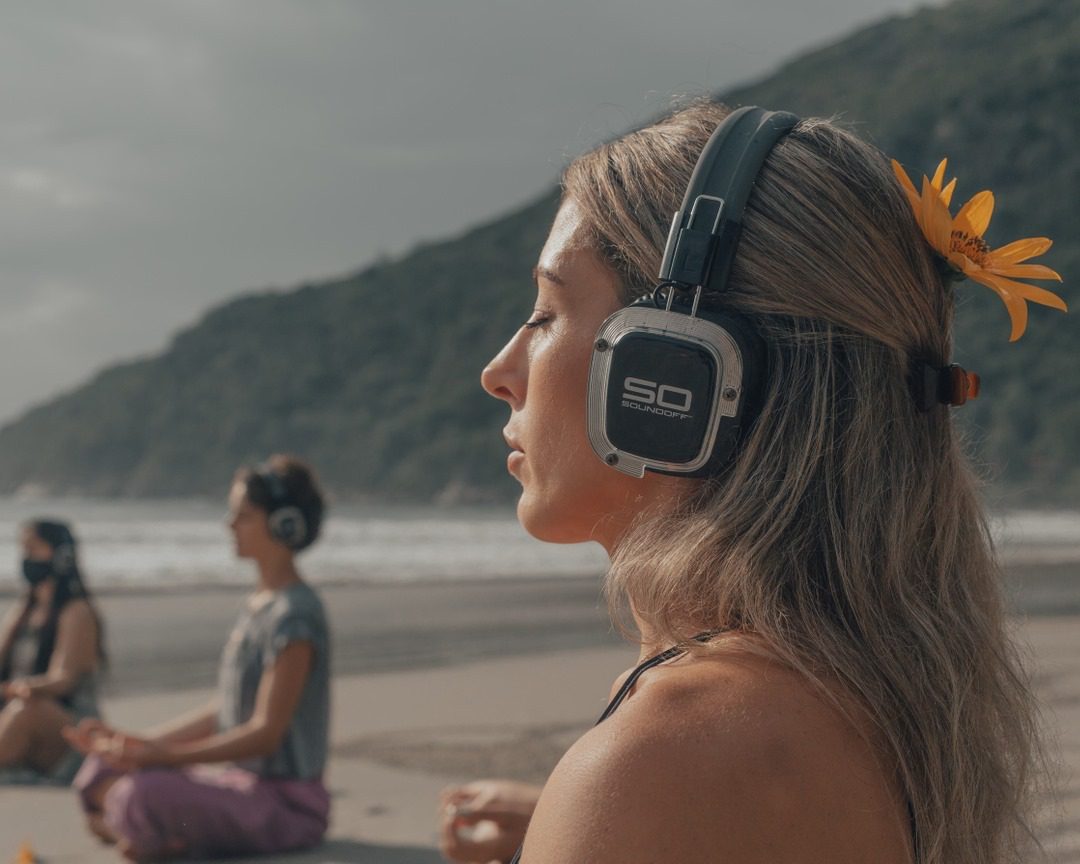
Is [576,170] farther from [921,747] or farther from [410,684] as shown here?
[410,684]

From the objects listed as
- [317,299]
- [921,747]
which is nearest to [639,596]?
[921,747]

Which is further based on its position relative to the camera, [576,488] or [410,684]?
[410,684]

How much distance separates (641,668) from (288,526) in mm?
4331

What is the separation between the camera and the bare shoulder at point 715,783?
105 cm

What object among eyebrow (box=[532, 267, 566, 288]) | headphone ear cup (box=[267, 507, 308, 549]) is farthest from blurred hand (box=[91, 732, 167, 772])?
eyebrow (box=[532, 267, 566, 288])

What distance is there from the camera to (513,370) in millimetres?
1535

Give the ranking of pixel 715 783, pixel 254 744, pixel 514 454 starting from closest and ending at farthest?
1. pixel 715 783
2. pixel 514 454
3. pixel 254 744

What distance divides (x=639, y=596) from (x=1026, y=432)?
76463 millimetres

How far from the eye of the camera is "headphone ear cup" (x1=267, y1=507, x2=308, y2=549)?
5383mm

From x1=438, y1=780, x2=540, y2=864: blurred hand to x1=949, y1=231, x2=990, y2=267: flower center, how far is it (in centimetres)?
94

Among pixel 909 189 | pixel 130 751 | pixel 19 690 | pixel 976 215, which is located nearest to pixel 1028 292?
pixel 976 215

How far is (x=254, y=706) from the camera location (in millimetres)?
5188

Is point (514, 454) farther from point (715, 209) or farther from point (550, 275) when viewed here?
point (715, 209)

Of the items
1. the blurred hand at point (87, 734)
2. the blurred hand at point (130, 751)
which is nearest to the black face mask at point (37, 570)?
the blurred hand at point (87, 734)
